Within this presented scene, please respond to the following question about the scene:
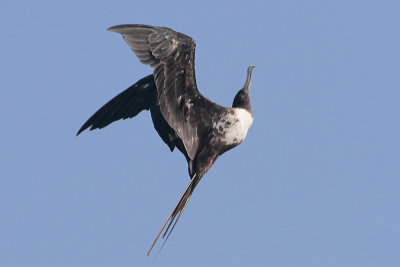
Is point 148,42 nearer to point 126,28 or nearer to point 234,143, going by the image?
point 126,28

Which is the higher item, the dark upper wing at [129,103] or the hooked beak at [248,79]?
the hooked beak at [248,79]

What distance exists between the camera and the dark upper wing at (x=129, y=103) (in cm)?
1380

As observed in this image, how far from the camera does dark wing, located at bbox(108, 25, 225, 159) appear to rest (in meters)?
12.0

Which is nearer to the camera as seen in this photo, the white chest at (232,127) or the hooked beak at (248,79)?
the white chest at (232,127)

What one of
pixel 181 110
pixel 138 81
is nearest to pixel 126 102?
pixel 138 81

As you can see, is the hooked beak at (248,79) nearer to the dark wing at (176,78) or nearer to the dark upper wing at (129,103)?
the dark wing at (176,78)

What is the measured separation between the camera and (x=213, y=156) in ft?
41.9

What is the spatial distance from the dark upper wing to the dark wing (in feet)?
4.52

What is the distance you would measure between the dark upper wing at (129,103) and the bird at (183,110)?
2 cm

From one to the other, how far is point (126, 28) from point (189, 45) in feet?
2.89

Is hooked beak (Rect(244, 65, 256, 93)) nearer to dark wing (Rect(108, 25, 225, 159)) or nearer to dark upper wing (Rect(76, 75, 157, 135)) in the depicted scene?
dark wing (Rect(108, 25, 225, 159))

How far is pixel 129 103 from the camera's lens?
45.6ft

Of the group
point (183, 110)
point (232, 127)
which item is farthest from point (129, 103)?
point (232, 127)

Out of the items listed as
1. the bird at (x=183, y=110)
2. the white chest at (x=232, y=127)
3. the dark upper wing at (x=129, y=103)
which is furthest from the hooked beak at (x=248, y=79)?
the dark upper wing at (x=129, y=103)
